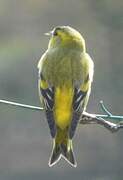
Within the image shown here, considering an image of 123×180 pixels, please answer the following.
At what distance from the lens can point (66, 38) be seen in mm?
4863

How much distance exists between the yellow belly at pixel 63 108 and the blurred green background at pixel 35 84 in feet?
17.9

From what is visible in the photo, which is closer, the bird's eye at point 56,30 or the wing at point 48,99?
the wing at point 48,99

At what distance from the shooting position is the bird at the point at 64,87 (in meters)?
4.50

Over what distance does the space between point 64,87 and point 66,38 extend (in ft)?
1.12

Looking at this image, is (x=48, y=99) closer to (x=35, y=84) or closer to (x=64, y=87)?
(x=64, y=87)

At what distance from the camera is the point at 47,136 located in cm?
1134

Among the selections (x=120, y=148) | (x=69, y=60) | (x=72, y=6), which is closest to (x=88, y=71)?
(x=69, y=60)

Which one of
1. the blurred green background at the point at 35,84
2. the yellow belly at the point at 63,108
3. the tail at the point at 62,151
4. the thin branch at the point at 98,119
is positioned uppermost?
the thin branch at the point at 98,119

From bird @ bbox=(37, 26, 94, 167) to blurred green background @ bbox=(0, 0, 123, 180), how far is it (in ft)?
17.0

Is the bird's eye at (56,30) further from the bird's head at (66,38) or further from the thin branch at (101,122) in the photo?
the thin branch at (101,122)

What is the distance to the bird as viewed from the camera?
14.8 feet

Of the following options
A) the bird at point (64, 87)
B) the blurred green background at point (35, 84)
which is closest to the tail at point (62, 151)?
the bird at point (64, 87)

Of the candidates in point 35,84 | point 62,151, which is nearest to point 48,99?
point 62,151

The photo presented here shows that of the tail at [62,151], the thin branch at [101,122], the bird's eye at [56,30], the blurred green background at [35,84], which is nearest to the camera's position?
the thin branch at [101,122]
